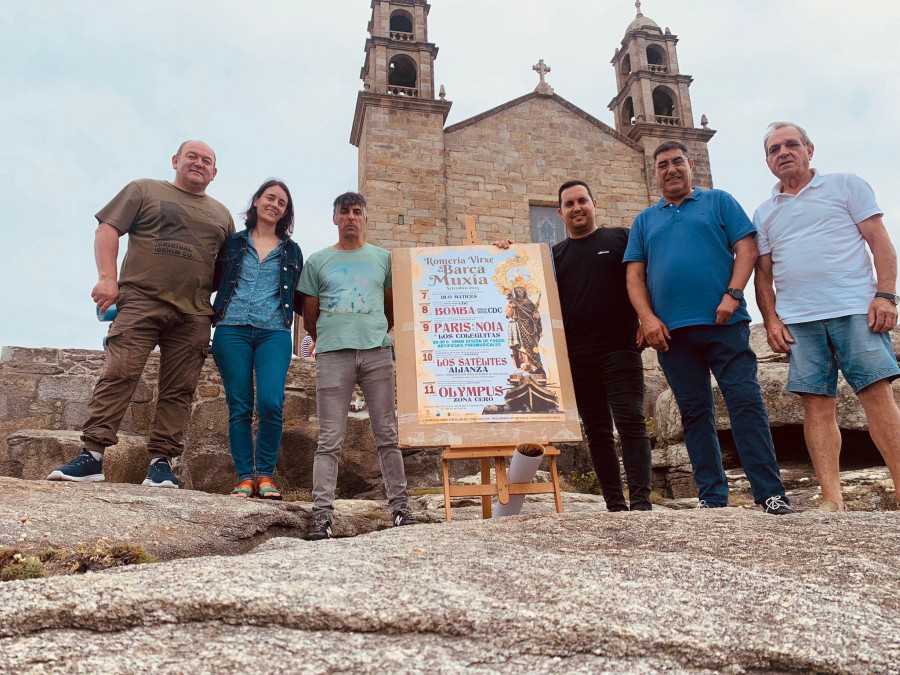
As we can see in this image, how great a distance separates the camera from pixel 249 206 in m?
4.28

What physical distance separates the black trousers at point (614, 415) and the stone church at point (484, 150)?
10.7 m

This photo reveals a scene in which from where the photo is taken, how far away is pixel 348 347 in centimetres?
367

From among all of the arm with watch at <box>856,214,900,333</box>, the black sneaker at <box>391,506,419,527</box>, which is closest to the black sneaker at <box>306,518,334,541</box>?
the black sneaker at <box>391,506,419,527</box>

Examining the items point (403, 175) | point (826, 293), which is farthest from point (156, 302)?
point (403, 175)

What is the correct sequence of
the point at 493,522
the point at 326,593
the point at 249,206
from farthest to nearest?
the point at 249,206 < the point at 493,522 < the point at 326,593

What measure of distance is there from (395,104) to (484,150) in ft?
7.38

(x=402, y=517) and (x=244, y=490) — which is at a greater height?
(x=244, y=490)

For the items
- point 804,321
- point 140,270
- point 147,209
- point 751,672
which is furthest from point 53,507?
point 804,321

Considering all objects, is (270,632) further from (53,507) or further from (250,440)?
(250,440)

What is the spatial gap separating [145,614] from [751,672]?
126 centimetres

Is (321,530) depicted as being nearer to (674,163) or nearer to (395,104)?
(674,163)

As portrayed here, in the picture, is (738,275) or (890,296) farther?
(738,275)

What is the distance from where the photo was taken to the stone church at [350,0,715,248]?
1466 centimetres

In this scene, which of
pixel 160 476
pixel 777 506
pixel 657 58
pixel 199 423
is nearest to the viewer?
pixel 777 506
